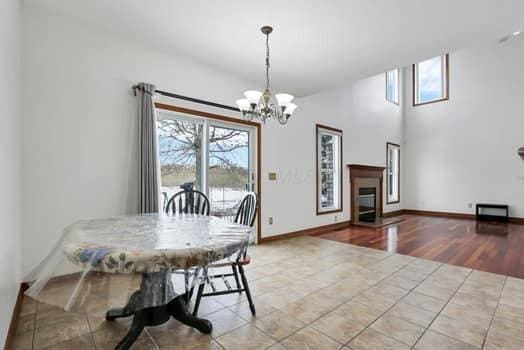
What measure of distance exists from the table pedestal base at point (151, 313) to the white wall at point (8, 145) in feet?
1.96

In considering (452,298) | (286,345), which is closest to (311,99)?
(452,298)

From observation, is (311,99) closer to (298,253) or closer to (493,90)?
(298,253)

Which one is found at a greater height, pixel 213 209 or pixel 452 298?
pixel 213 209

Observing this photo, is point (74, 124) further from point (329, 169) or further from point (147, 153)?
point (329, 169)

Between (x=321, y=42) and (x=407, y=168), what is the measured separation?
6550mm

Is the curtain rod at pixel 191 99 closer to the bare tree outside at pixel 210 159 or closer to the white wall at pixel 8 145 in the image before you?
the bare tree outside at pixel 210 159

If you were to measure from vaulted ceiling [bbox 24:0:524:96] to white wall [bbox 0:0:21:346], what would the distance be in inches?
32.8

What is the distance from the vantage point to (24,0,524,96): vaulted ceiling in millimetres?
2314

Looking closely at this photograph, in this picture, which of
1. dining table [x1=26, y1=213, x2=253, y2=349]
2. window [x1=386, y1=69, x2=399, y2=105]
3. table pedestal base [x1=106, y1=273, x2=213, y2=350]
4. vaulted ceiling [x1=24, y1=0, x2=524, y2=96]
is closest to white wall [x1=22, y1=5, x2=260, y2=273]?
vaulted ceiling [x1=24, y1=0, x2=524, y2=96]

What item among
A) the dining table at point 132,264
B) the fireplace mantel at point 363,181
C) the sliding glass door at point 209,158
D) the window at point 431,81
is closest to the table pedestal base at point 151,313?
the dining table at point 132,264

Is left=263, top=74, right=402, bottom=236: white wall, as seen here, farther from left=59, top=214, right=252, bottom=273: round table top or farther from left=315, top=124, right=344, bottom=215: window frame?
left=59, top=214, right=252, bottom=273: round table top

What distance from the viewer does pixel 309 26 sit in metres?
2.60

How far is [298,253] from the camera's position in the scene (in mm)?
3602

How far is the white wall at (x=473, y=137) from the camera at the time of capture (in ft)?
20.4
